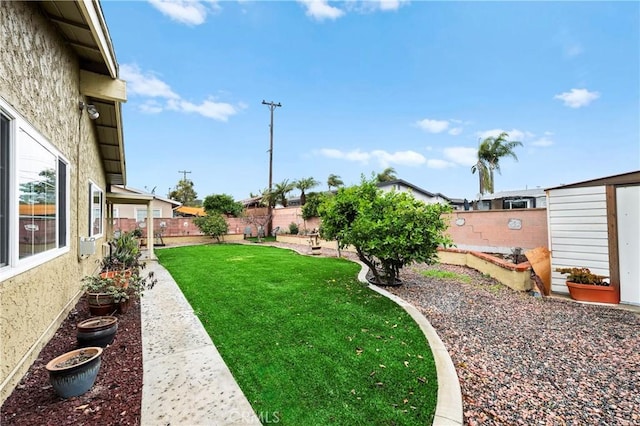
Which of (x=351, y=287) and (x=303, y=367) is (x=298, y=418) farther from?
(x=351, y=287)

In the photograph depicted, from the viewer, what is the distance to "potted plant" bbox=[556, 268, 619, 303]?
580cm

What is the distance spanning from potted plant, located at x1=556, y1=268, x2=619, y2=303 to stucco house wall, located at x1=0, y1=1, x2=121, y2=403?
29.3ft

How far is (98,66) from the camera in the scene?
5.78 metres

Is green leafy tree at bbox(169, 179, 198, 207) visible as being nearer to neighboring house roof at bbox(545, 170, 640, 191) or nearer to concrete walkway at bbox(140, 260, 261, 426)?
concrete walkway at bbox(140, 260, 261, 426)

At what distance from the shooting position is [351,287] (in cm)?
674

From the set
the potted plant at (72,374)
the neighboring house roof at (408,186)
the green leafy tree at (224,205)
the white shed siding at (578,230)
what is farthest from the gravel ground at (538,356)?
the green leafy tree at (224,205)

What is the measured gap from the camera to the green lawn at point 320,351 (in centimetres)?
252

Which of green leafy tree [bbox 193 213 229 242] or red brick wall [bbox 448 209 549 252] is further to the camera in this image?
green leafy tree [bbox 193 213 229 242]

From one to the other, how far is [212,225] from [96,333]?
51.4 ft

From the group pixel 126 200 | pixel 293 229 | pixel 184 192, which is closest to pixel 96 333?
pixel 126 200

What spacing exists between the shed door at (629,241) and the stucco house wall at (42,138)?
30.8ft

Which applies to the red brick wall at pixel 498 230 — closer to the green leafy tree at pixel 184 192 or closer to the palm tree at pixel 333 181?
the palm tree at pixel 333 181

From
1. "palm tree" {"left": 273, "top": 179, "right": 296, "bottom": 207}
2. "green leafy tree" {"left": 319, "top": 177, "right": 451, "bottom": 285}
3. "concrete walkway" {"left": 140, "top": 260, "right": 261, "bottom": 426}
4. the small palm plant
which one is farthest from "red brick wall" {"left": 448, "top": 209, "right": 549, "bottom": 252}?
"palm tree" {"left": 273, "top": 179, "right": 296, "bottom": 207}

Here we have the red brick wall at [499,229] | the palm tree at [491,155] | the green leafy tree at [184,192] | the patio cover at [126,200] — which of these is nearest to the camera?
the red brick wall at [499,229]
